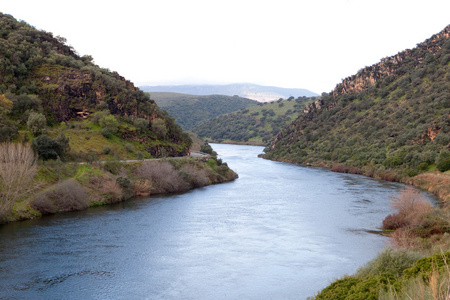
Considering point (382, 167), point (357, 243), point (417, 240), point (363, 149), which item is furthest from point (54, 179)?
point (363, 149)

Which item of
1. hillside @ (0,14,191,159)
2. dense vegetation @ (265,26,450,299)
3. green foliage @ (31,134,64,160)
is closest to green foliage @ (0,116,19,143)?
green foliage @ (31,134,64,160)

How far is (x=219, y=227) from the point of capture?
37.2 m

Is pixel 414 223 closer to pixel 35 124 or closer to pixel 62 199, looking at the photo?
pixel 62 199

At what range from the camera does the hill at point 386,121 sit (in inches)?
2694

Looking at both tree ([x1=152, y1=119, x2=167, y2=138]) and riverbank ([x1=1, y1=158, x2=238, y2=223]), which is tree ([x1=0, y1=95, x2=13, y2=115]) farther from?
tree ([x1=152, y1=119, x2=167, y2=138])

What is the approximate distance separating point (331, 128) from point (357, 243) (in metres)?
76.9

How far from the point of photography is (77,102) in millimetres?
65000

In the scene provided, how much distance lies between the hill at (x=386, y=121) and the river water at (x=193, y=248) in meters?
22.6

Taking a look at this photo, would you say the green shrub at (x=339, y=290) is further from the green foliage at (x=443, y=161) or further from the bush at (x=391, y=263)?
the green foliage at (x=443, y=161)

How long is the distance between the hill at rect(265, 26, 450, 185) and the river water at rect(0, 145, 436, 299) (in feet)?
74.2

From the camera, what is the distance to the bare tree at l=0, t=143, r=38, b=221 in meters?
35.2

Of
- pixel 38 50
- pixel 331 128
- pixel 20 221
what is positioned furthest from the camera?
pixel 331 128

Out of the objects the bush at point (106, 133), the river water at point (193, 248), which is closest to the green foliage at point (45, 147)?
the river water at point (193, 248)

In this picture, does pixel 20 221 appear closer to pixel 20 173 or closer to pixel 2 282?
pixel 20 173
